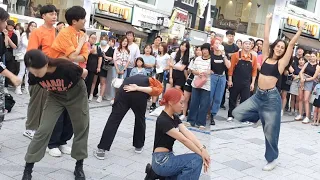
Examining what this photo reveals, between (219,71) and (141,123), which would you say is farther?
(219,71)

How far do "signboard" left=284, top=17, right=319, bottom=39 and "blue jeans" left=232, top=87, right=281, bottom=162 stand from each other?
79.6 feet

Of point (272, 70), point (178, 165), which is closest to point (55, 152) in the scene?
point (178, 165)

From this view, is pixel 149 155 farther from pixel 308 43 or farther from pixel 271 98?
pixel 308 43

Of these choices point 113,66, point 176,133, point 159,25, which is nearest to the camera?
point 176,133

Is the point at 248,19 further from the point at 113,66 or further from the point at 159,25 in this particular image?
the point at 113,66

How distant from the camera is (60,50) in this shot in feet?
15.0

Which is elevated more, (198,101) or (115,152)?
(198,101)

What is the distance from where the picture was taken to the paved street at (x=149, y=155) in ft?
15.3

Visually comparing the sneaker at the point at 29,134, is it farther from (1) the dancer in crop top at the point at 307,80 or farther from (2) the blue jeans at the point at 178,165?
(1) the dancer in crop top at the point at 307,80

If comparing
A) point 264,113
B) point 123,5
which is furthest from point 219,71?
point 123,5

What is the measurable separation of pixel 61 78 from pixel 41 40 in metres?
1.11

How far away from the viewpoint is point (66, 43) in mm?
4520

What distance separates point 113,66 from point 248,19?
79.3 feet

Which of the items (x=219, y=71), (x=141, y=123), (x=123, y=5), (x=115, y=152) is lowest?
(x=115, y=152)
